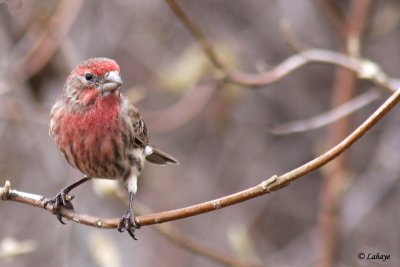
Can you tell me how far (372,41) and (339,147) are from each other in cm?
524

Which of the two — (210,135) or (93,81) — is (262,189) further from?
(210,135)

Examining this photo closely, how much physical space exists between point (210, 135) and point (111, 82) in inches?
167

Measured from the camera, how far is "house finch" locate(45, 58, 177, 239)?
422cm

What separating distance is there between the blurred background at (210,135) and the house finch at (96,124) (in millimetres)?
1841

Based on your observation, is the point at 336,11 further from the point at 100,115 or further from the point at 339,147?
the point at 339,147

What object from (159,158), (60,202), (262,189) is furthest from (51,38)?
(262,189)

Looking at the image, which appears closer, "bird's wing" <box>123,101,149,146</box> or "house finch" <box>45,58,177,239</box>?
"house finch" <box>45,58,177,239</box>

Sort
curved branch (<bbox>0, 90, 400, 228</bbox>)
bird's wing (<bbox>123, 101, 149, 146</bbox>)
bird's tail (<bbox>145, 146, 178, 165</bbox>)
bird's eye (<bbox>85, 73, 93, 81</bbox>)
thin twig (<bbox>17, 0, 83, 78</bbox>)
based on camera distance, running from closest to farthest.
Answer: curved branch (<bbox>0, 90, 400, 228</bbox>)
bird's eye (<bbox>85, 73, 93, 81</bbox>)
bird's wing (<bbox>123, 101, 149, 146</bbox>)
bird's tail (<bbox>145, 146, 178, 165</bbox>)
thin twig (<bbox>17, 0, 83, 78</bbox>)

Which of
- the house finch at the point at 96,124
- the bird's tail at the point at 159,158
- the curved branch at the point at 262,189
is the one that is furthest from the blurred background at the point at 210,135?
the curved branch at the point at 262,189

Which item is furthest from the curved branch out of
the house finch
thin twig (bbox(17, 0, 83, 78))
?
thin twig (bbox(17, 0, 83, 78))

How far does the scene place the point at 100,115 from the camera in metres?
4.25

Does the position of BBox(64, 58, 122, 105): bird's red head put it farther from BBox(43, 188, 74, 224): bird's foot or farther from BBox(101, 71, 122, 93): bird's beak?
BBox(43, 188, 74, 224): bird's foot

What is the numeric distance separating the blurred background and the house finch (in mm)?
1841

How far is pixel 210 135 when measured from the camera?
8344 millimetres
